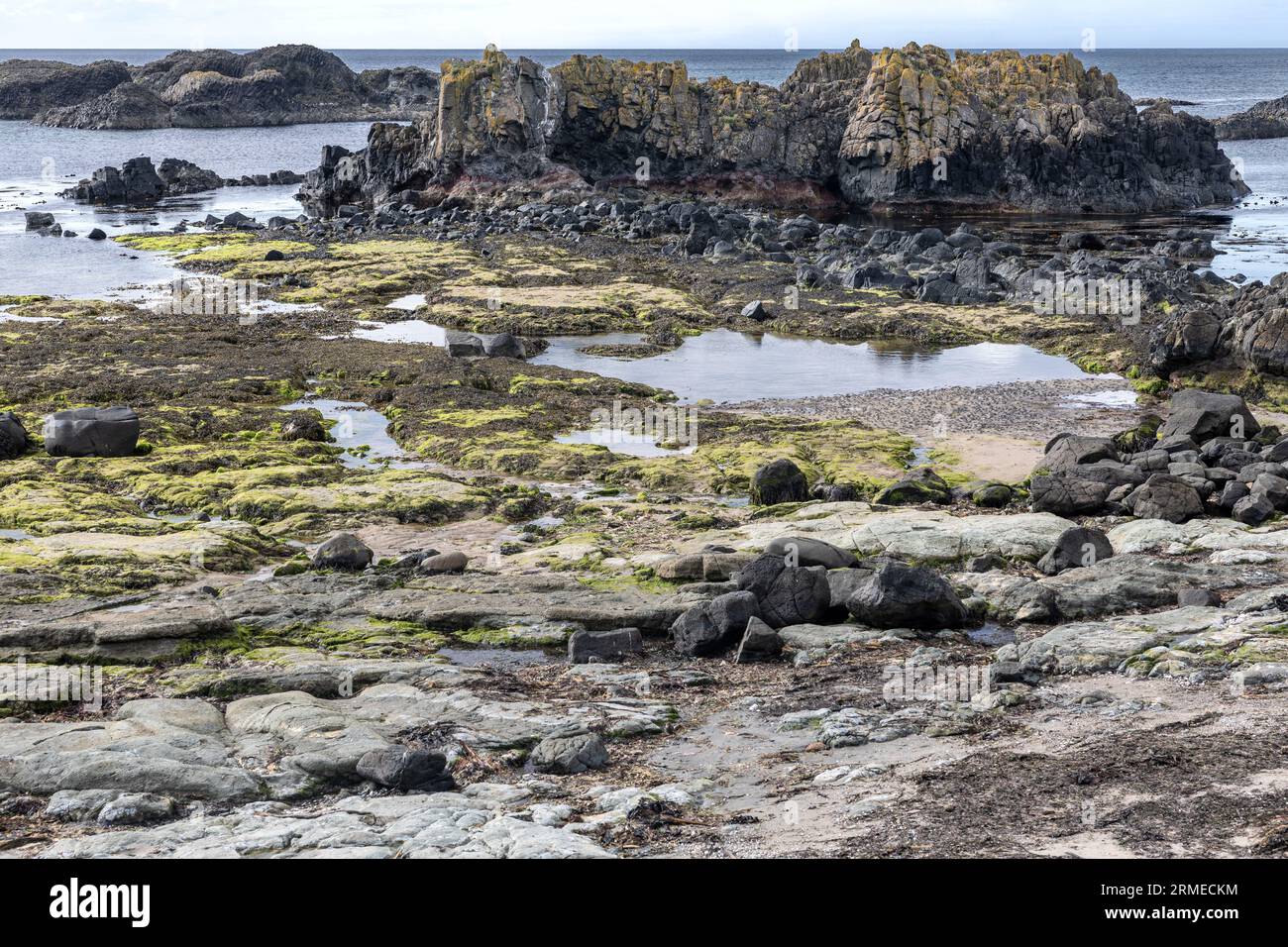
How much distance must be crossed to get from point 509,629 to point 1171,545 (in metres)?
12.9

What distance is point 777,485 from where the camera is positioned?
29562 millimetres

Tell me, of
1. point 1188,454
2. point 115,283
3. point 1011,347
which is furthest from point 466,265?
point 1188,454

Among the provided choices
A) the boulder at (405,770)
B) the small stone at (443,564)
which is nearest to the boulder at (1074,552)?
the small stone at (443,564)

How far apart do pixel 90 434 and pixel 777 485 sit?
58.9ft

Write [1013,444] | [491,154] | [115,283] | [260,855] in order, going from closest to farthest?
[260,855] → [1013,444] → [115,283] → [491,154]

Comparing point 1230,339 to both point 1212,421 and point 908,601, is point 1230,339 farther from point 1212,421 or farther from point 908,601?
point 908,601

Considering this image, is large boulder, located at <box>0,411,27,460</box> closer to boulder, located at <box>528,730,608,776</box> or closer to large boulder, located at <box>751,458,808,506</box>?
large boulder, located at <box>751,458,808,506</box>

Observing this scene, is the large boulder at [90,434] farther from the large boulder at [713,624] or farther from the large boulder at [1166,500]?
the large boulder at [1166,500]

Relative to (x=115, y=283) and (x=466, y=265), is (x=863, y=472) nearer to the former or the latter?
(x=466, y=265)

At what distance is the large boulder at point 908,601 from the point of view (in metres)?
20.5

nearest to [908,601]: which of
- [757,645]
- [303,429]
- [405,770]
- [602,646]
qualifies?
[757,645]

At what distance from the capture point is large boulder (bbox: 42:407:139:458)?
32.3 m

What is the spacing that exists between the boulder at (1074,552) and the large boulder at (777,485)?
23.9 feet

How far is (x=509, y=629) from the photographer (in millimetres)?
20953
